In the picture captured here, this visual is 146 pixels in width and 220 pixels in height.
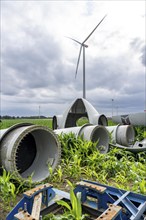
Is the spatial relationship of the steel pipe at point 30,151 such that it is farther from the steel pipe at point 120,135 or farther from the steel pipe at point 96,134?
the steel pipe at point 120,135

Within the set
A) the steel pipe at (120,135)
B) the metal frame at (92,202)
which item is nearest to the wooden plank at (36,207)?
the metal frame at (92,202)

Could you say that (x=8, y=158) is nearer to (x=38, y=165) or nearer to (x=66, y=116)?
(x=38, y=165)

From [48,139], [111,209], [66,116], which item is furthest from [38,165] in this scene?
[66,116]

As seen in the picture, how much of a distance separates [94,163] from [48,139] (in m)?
1.15

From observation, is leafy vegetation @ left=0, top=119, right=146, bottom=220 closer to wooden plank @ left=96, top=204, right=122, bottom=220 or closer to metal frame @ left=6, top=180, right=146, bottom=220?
metal frame @ left=6, top=180, right=146, bottom=220

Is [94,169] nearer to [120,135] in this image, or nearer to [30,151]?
[30,151]

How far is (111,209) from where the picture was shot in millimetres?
1938

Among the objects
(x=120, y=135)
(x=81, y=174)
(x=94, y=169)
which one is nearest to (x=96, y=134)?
(x=120, y=135)

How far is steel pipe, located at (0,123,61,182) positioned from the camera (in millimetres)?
3381

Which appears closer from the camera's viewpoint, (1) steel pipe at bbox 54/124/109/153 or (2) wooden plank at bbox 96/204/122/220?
(2) wooden plank at bbox 96/204/122/220


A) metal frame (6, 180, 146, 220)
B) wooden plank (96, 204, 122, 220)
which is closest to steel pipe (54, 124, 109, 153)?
metal frame (6, 180, 146, 220)

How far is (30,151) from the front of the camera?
4379mm

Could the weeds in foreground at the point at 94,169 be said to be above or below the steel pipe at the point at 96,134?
below

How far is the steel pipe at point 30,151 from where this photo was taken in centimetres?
338
